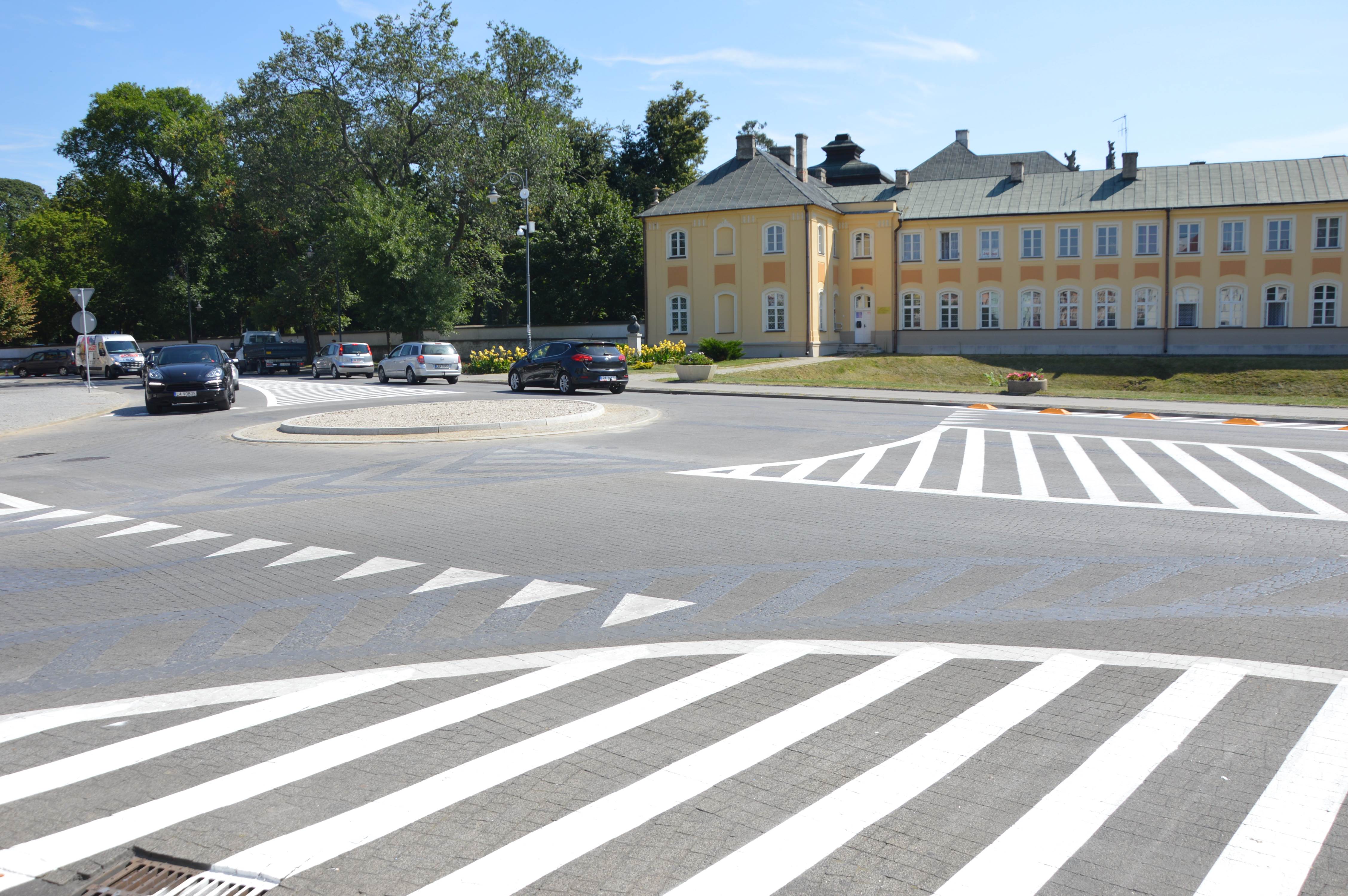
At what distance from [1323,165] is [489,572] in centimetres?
5660

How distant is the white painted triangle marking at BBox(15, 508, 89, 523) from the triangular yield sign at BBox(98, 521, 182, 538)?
1.32m

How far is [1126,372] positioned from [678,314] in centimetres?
2256

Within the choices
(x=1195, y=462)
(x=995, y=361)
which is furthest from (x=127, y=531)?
(x=995, y=361)

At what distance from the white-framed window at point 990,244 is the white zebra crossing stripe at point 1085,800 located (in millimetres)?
51949

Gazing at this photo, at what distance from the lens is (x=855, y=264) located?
55.7 meters

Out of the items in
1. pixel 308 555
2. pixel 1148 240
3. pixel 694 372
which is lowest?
pixel 308 555

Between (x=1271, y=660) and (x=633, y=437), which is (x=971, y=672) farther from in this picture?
(x=633, y=437)

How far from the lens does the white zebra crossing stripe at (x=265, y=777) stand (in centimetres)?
379

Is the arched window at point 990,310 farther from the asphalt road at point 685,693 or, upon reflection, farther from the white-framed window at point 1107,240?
the asphalt road at point 685,693

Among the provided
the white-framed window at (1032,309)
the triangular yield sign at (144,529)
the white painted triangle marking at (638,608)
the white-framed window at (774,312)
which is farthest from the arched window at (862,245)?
the white painted triangle marking at (638,608)

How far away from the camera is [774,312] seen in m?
51.9

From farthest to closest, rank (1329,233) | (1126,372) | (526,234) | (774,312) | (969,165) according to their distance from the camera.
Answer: (969,165), (774,312), (1329,233), (1126,372), (526,234)

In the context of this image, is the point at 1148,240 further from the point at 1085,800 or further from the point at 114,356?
the point at 1085,800

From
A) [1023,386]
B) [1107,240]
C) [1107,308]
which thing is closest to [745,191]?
[1107,240]
